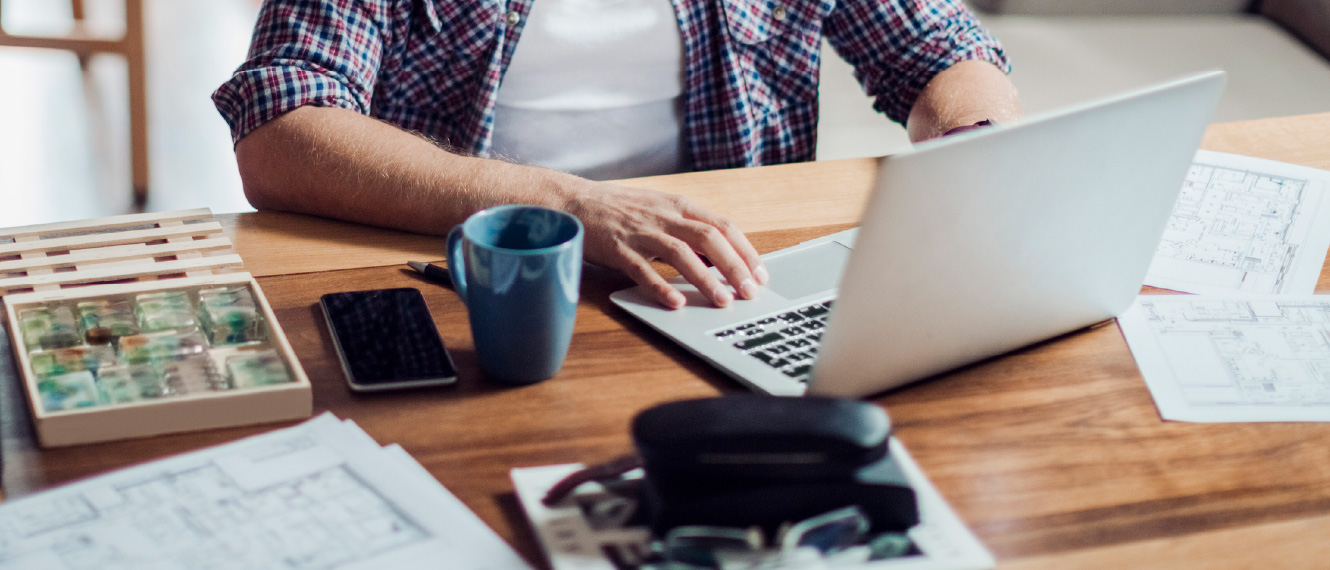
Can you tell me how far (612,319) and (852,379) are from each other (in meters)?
0.23

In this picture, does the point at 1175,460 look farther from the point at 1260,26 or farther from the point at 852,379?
the point at 1260,26

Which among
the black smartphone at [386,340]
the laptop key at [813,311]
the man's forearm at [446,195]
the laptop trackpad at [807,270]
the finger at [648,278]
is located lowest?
the laptop trackpad at [807,270]

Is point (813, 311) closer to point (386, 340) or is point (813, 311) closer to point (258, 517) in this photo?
point (386, 340)

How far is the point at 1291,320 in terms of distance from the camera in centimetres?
90

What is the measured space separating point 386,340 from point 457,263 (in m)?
0.09

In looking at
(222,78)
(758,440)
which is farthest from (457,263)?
(222,78)

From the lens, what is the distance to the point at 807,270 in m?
0.94

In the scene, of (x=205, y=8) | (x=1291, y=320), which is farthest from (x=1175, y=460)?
(x=205, y=8)

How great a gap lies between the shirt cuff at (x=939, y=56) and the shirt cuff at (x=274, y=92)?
76cm

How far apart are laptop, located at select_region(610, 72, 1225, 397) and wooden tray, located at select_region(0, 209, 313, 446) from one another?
292 millimetres

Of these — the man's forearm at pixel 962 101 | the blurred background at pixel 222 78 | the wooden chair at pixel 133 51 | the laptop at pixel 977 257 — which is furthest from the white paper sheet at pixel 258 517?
the wooden chair at pixel 133 51

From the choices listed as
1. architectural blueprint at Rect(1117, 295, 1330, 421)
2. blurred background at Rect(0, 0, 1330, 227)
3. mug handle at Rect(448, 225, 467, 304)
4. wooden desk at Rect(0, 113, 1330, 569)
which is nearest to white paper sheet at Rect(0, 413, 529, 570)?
wooden desk at Rect(0, 113, 1330, 569)

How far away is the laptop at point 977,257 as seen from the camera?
2.05ft

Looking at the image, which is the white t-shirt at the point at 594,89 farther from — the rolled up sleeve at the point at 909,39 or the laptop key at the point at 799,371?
the laptop key at the point at 799,371
